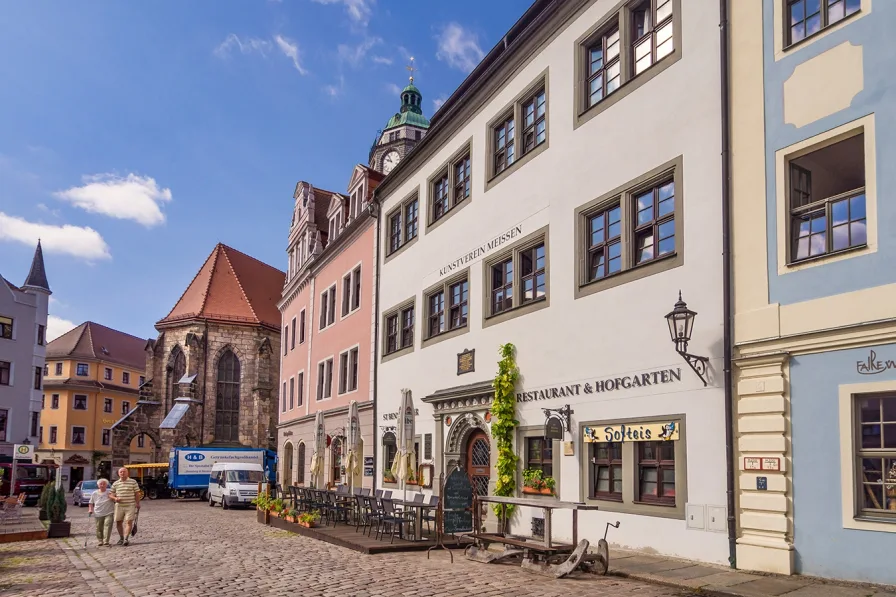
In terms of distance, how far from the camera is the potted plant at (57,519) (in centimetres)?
2130

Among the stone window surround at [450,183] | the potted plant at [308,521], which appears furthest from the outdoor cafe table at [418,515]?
the stone window surround at [450,183]

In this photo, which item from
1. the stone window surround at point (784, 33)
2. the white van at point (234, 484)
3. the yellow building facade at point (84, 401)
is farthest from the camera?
the yellow building facade at point (84, 401)

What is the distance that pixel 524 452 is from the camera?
18.2 metres

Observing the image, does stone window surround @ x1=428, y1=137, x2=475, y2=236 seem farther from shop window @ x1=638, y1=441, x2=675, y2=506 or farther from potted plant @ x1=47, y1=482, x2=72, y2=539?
potted plant @ x1=47, y1=482, x2=72, y2=539

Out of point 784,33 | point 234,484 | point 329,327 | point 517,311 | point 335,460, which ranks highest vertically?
point 784,33

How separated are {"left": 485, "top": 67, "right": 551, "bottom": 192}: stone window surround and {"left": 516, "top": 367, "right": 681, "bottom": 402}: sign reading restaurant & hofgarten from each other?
204 inches

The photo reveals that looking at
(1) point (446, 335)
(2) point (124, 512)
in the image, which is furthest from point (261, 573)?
(1) point (446, 335)

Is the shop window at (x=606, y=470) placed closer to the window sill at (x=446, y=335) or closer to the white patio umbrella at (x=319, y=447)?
the window sill at (x=446, y=335)

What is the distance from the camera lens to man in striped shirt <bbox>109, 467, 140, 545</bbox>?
747 inches

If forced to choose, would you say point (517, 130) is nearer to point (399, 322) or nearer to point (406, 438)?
point (406, 438)

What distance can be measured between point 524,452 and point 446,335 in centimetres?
541

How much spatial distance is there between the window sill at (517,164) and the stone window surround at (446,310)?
234 cm

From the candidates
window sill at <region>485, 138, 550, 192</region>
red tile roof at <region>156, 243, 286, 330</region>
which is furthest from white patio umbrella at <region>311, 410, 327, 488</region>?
red tile roof at <region>156, 243, 286, 330</region>

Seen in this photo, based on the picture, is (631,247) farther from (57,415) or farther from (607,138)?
(57,415)
